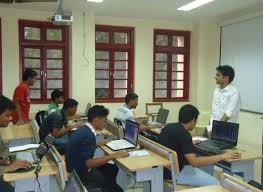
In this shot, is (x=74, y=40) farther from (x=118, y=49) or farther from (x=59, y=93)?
(x=59, y=93)

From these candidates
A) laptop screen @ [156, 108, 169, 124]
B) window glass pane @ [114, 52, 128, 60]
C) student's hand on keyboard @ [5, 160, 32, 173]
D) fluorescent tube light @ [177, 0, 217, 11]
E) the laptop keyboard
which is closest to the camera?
student's hand on keyboard @ [5, 160, 32, 173]

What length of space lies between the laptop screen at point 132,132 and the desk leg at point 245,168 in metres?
1.10

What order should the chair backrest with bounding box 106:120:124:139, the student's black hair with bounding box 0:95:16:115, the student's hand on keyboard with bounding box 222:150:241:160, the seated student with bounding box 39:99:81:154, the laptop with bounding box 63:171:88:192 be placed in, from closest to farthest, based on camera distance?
the laptop with bounding box 63:171:88:192
the student's black hair with bounding box 0:95:16:115
the student's hand on keyboard with bounding box 222:150:241:160
the chair backrest with bounding box 106:120:124:139
the seated student with bounding box 39:99:81:154

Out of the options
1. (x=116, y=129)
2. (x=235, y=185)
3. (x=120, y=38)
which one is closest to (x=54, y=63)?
(x=120, y=38)

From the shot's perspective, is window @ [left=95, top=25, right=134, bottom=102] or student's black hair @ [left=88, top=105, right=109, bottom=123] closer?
student's black hair @ [left=88, top=105, right=109, bottom=123]

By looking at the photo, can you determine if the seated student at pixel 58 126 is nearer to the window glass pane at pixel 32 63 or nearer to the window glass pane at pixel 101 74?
the window glass pane at pixel 32 63

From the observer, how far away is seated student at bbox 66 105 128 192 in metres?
2.89

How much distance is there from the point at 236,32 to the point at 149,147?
4.73 m

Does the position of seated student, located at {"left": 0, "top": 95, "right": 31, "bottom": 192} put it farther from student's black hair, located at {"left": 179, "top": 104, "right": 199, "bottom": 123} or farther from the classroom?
the classroom

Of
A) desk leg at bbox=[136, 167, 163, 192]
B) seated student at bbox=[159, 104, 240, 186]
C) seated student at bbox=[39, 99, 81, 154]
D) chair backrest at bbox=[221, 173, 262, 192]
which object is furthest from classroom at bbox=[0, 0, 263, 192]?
chair backrest at bbox=[221, 173, 262, 192]

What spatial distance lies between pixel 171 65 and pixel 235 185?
633cm

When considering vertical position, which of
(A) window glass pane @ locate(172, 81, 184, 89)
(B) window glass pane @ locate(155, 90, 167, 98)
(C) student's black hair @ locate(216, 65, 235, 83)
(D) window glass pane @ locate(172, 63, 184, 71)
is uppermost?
(D) window glass pane @ locate(172, 63, 184, 71)

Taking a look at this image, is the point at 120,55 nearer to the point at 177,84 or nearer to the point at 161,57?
the point at 161,57

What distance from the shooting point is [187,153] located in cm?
291
